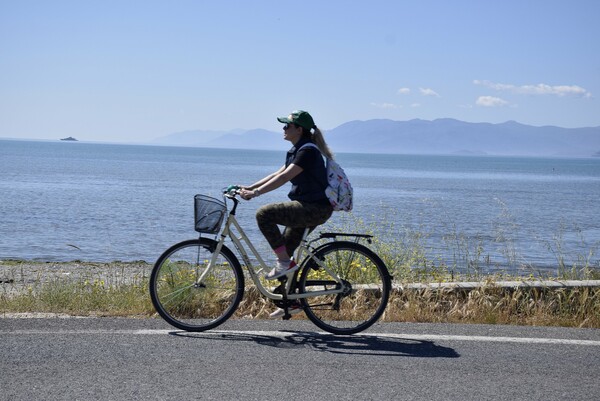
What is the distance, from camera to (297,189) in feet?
22.6

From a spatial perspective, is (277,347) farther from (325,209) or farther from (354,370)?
(325,209)

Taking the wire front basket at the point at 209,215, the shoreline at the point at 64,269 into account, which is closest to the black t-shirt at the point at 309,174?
the wire front basket at the point at 209,215

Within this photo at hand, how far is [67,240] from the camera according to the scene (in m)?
27.0

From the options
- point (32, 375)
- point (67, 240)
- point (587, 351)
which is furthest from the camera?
point (67, 240)

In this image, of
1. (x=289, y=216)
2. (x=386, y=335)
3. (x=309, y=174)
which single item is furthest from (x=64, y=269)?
(x=386, y=335)

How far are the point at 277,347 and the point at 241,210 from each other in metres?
31.7

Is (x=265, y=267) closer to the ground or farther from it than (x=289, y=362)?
farther from it

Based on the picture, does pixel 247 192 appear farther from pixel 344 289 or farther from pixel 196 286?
pixel 344 289

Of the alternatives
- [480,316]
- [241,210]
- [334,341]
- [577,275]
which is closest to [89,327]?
[334,341]

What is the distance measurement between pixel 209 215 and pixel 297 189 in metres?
0.82

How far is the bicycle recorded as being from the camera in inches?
272

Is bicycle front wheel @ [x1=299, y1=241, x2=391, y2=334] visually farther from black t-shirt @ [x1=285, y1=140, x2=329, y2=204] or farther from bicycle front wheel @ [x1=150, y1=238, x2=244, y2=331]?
bicycle front wheel @ [x1=150, y1=238, x2=244, y2=331]

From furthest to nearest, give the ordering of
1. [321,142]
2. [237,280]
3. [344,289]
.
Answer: [344,289] → [237,280] → [321,142]

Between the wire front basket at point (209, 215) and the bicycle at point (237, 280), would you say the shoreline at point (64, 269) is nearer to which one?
the bicycle at point (237, 280)
